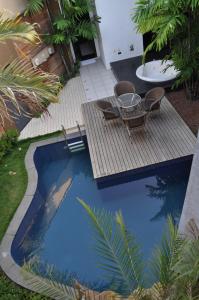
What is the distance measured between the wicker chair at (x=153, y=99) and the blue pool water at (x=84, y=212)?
219 centimetres

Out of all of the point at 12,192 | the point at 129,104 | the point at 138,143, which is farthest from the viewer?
the point at 129,104

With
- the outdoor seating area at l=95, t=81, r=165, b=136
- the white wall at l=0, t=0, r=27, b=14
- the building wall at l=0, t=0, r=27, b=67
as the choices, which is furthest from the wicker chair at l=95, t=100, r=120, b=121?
the white wall at l=0, t=0, r=27, b=14

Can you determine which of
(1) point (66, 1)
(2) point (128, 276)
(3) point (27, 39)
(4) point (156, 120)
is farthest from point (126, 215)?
(1) point (66, 1)

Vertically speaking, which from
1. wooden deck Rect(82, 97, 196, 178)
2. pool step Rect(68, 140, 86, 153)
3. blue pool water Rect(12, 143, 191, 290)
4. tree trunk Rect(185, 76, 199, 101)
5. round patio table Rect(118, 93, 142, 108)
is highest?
round patio table Rect(118, 93, 142, 108)

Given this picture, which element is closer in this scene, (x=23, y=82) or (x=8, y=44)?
(x=23, y=82)

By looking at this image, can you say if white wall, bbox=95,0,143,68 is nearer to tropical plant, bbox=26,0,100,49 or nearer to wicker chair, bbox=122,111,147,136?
tropical plant, bbox=26,0,100,49

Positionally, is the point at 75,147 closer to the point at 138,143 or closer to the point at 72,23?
the point at 138,143

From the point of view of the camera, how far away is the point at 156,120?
10688mm

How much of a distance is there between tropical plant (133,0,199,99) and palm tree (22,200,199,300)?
6.05m

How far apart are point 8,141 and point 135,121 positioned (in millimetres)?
4590

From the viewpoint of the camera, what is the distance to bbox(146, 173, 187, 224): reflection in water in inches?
327

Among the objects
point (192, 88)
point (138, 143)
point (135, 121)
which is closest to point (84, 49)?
point (192, 88)

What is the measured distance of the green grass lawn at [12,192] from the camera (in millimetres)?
6824

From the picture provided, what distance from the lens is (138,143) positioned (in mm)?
9898
